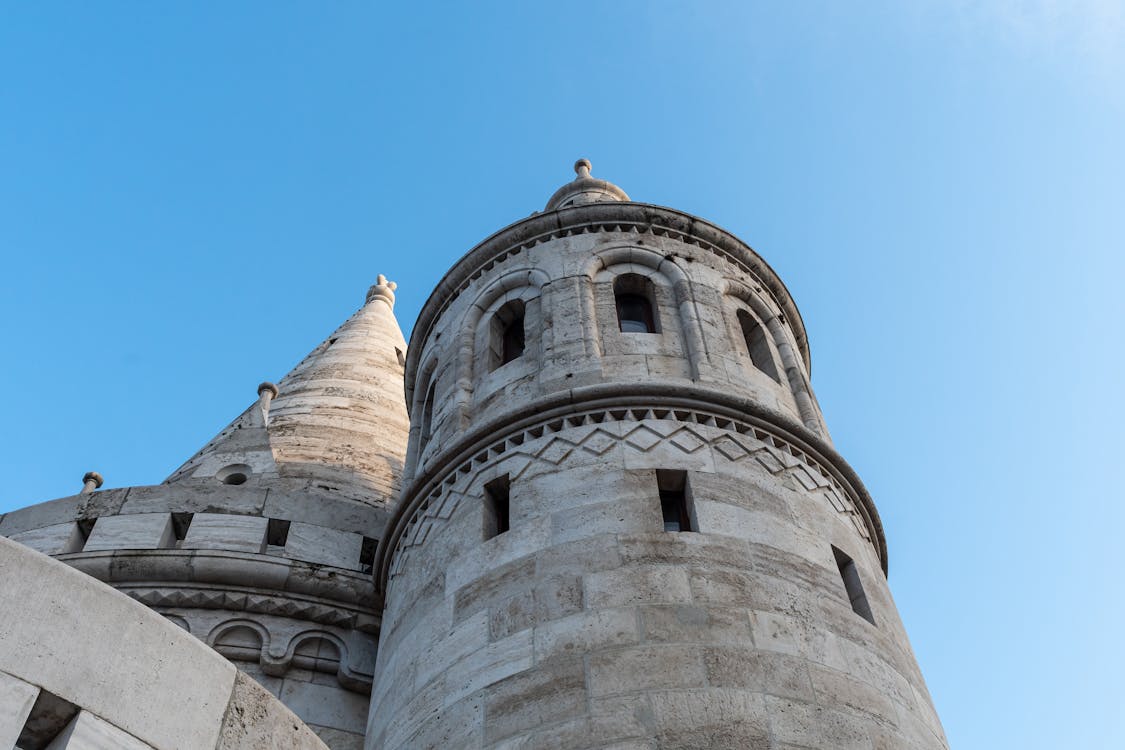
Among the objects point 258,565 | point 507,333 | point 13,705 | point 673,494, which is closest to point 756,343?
point 507,333

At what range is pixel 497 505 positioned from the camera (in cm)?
948

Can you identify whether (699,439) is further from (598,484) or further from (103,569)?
(103,569)

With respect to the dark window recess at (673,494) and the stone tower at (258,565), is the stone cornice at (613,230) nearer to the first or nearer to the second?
the stone tower at (258,565)

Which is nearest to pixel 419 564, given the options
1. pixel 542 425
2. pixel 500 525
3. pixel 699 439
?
pixel 500 525

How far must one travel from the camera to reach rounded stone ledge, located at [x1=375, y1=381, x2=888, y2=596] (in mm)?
9766

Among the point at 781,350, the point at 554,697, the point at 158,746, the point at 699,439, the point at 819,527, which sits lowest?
the point at 158,746

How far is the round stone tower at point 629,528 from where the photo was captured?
6.96m

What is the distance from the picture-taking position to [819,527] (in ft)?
29.6

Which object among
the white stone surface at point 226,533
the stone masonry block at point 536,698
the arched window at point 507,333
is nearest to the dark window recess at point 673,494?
the stone masonry block at point 536,698

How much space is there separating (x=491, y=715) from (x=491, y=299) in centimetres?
638

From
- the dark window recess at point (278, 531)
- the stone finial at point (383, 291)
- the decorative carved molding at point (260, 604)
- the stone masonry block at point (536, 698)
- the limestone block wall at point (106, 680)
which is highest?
the stone finial at point (383, 291)

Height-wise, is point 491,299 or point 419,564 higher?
point 491,299

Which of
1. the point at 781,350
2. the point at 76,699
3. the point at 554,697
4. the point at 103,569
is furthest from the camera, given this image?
the point at 781,350

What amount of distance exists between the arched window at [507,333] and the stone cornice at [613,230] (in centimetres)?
89
